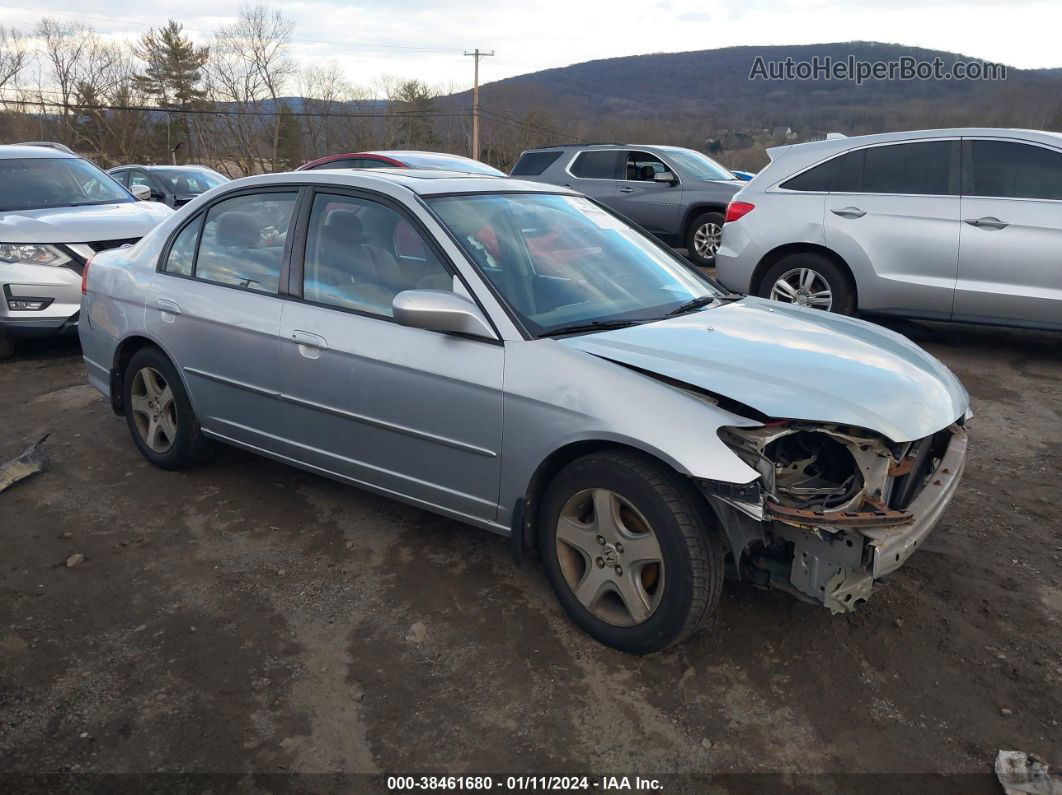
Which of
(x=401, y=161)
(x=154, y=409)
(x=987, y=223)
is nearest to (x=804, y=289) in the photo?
(x=987, y=223)

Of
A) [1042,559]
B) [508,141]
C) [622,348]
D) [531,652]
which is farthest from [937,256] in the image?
[508,141]

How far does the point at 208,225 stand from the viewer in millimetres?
4359

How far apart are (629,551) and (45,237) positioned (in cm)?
630

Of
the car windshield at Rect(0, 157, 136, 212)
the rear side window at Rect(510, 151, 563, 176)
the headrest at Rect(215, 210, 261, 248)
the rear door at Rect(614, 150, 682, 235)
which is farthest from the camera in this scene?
the rear side window at Rect(510, 151, 563, 176)

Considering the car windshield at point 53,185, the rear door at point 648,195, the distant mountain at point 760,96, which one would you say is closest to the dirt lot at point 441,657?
the car windshield at point 53,185

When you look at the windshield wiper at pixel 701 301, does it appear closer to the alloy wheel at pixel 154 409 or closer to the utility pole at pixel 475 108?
the alloy wheel at pixel 154 409

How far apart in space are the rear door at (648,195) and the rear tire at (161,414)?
8.02 meters

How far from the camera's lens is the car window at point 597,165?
12141mm

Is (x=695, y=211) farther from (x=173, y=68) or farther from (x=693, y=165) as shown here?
(x=173, y=68)

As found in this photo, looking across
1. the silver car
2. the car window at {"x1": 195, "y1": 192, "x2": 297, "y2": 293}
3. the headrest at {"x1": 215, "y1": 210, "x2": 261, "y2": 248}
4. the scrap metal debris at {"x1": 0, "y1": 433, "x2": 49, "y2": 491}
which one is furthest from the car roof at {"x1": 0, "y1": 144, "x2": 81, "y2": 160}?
the headrest at {"x1": 215, "y1": 210, "x2": 261, "y2": 248}

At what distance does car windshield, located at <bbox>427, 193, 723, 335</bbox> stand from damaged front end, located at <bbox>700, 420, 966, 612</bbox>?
898 mm

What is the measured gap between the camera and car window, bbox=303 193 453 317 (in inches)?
137

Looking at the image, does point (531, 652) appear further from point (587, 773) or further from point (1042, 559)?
point (1042, 559)

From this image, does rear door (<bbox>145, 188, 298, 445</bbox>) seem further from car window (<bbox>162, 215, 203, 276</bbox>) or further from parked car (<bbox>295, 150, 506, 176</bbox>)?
parked car (<bbox>295, 150, 506, 176</bbox>)
